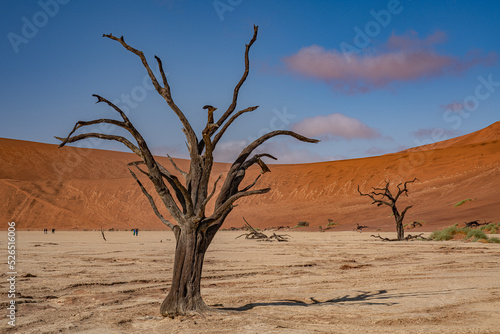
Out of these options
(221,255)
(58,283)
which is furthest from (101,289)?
(221,255)

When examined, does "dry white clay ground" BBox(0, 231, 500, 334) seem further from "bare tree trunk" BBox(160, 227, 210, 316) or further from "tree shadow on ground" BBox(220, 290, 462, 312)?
"bare tree trunk" BBox(160, 227, 210, 316)

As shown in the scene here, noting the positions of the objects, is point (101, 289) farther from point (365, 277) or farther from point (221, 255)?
point (221, 255)

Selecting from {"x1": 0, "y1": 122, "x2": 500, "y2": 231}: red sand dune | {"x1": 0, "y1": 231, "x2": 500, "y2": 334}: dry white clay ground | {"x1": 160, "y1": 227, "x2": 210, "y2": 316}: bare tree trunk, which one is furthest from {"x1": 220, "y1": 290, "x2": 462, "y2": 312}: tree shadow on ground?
{"x1": 0, "y1": 122, "x2": 500, "y2": 231}: red sand dune

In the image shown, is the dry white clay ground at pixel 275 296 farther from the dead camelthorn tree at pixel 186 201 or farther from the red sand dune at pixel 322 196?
the red sand dune at pixel 322 196

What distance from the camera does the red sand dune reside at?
157 ft

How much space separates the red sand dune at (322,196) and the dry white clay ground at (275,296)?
87.9 ft

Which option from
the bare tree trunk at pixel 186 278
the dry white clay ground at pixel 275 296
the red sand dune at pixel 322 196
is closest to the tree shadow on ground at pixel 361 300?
the dry white clay ground at pixel 275 296

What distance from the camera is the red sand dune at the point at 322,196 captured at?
157 ft

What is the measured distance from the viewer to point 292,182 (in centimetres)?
8106

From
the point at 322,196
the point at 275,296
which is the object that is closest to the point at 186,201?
the point at 275,296

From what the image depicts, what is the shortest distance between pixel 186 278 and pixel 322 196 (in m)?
65.0

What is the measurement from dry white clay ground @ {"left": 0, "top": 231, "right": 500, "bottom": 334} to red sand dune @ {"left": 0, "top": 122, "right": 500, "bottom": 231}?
26.8 metres

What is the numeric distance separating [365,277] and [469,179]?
47610 millimetres

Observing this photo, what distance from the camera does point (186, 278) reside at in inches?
274
